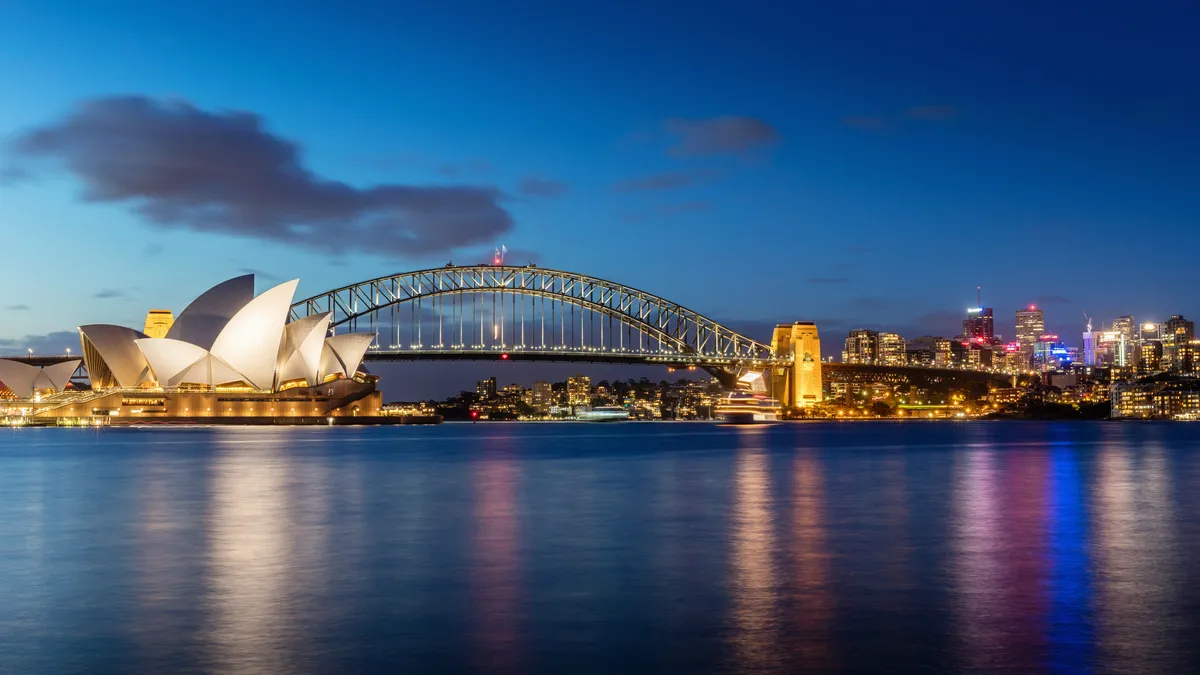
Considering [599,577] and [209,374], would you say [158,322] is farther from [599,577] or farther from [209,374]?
[599,577]

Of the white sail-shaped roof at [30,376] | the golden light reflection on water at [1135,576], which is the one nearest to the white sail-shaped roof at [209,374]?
the white sail-shaped roof at [30,376]

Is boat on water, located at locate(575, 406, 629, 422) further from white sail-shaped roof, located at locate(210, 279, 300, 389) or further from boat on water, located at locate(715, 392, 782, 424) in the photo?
white sail-shaped roof, located at locate(210, 279, 300, 389)

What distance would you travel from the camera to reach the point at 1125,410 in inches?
5965

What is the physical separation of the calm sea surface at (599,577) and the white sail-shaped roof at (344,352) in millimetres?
68646

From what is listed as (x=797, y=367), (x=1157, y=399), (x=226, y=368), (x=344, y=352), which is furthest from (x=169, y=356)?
(x=1157, y=399)

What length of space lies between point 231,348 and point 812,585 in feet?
258

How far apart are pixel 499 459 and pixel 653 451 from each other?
10946mm

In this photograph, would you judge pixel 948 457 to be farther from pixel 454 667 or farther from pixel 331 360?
pixel 331 360

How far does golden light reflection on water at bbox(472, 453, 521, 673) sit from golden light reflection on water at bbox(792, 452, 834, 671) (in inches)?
94.0

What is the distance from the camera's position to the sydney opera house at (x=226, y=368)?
8500 centimetres

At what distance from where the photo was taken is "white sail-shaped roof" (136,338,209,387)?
8781 cm

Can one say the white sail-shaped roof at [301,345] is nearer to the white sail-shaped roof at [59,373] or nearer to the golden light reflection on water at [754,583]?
the white sail-shaped roof at [59,373]

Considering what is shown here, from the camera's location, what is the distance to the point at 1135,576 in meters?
13.6

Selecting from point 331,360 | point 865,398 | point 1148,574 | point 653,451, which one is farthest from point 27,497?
point 865,398
